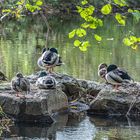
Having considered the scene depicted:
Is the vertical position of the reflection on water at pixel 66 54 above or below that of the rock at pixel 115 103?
above

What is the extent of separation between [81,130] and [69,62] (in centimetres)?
1104

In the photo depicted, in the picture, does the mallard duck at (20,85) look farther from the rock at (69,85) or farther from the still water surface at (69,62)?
the rock at (69,85)

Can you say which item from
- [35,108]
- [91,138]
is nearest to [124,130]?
[91,138]

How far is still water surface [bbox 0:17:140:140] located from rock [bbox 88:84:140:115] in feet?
1.46

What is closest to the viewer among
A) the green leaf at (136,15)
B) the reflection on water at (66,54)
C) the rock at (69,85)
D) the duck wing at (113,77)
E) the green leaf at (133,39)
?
the green leaf at (136,15)

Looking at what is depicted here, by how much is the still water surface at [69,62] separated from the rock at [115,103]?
1.46 ft

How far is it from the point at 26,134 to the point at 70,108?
2.49m

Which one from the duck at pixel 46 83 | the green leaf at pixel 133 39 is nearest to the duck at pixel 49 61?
the duck at pixel 46 83

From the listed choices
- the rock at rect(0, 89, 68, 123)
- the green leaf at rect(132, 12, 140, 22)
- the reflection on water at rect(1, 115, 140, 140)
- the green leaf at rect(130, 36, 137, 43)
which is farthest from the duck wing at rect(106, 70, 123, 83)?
the green leaf at rect(132, 12, 140, 22)

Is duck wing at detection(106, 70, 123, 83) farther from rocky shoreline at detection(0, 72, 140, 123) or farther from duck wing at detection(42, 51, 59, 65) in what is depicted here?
duck wing at detection(42, 51, 59, 65)

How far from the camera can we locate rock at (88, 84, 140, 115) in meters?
13.8

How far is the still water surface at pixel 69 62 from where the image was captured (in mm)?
11984

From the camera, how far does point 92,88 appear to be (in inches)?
605

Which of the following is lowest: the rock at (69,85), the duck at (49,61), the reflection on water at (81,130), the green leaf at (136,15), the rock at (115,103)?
the reflection on water at (81,130)
